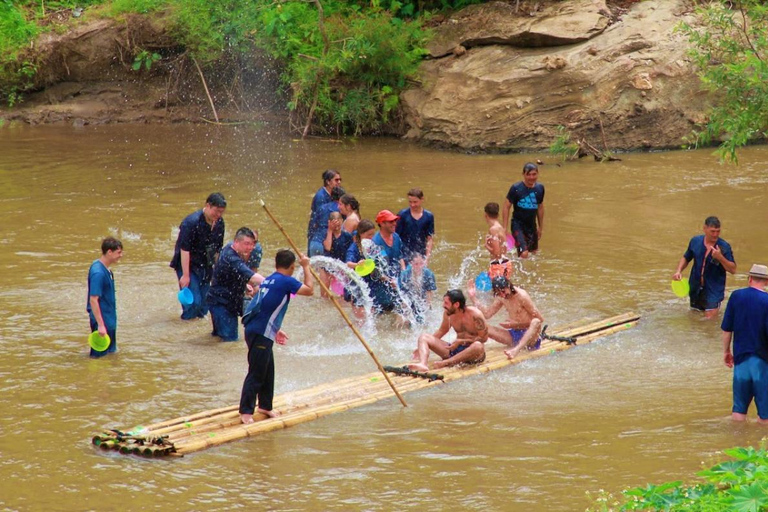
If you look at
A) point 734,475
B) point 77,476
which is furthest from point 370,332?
point 734,475

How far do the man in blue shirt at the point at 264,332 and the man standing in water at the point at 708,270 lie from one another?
4.92m

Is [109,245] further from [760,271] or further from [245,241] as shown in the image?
[760,271]

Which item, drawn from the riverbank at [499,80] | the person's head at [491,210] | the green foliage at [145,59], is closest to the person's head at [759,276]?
the person's head at [491,210]

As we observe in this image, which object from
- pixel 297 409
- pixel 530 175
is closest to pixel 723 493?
pixel 297 409

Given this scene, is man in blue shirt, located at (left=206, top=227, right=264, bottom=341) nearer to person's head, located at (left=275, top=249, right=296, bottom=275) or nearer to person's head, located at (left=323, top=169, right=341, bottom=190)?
person's head, located at (left=275, top=249, right=296, bottom=275)

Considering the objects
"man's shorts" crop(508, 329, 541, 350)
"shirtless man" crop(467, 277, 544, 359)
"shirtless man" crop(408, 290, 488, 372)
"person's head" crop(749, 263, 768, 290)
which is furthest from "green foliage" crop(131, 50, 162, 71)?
"person's head" crop(749, 263, 768, 290)

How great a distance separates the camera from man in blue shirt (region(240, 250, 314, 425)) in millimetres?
8031

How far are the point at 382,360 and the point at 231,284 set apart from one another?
168cm

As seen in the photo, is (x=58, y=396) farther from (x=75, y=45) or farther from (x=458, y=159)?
(x=75, y=45)

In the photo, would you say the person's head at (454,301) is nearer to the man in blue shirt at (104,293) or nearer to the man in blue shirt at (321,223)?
the man in blue shirt at (321,223)

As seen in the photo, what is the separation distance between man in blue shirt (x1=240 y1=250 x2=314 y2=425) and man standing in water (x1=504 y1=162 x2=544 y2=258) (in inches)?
223

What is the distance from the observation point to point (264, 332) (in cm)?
806

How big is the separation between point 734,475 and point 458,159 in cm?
1454

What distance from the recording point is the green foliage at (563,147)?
1930cm
